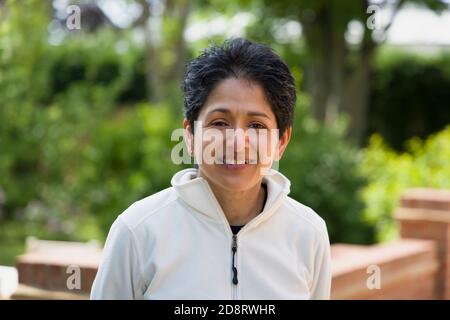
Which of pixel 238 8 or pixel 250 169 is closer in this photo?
pixel 250 169

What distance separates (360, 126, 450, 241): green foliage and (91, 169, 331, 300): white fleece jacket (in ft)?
19.4

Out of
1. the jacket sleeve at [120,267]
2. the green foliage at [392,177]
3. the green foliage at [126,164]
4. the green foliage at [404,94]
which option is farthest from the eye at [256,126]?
the green foliage at [404,94]

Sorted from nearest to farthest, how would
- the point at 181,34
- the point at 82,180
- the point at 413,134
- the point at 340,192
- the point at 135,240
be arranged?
the point at 135,240 < the point at 340,192 < the point at 82,180 < the point at 181,34 < the point at 413,134

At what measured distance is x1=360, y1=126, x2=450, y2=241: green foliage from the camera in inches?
328

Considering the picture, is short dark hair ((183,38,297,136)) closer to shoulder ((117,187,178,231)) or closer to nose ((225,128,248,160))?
nose ((225,128,248,160))

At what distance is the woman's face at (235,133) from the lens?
6.36 ft

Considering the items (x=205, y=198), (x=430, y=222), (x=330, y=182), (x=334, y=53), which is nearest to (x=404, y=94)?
(x=334, y=53)

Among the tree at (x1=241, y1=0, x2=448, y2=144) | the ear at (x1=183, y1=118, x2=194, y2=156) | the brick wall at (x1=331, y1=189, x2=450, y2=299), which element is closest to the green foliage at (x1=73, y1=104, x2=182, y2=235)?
the brick wall at (x1=331, y1=189, x2=450, y2=299)

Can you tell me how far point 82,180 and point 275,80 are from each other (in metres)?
7.49

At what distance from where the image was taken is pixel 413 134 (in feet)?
61.6

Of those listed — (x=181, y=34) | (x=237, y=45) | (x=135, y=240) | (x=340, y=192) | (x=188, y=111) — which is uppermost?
(x=181, y=34)

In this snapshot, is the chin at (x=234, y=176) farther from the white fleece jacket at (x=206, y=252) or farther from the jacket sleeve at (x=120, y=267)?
the jacket sleeve at (x=120, y=267)

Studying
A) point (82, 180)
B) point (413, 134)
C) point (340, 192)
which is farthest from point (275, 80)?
point (413, 134)
